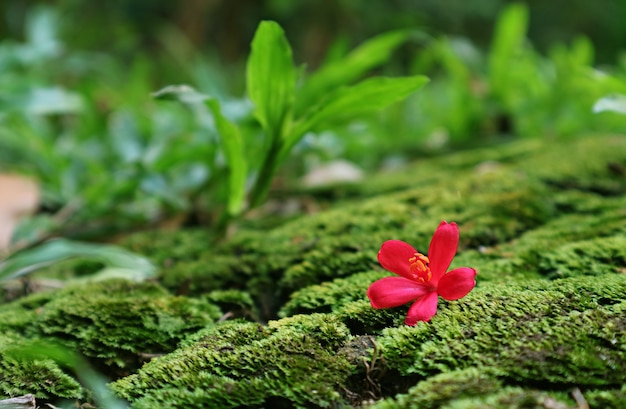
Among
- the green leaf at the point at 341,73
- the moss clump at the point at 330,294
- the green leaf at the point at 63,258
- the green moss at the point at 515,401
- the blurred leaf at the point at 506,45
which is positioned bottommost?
the green moss at the point at 515,401

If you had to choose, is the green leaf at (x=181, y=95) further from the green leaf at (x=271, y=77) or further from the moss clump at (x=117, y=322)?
the moss clump at (x=117, y=322)

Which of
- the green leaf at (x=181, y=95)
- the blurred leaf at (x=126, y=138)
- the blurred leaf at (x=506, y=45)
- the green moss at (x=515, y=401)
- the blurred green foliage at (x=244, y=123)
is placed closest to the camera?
the green moss at (x=515, y=401)

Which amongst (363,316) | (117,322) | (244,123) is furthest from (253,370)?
(244,123)

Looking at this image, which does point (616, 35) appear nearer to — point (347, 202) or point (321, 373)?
point (347, 202)

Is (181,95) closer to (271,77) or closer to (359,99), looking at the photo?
(271,77)

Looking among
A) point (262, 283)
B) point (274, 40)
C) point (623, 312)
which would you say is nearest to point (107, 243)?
point (262, 283)

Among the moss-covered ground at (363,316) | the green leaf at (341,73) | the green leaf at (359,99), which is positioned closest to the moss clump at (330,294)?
the moss-covered ground at (363,316)
